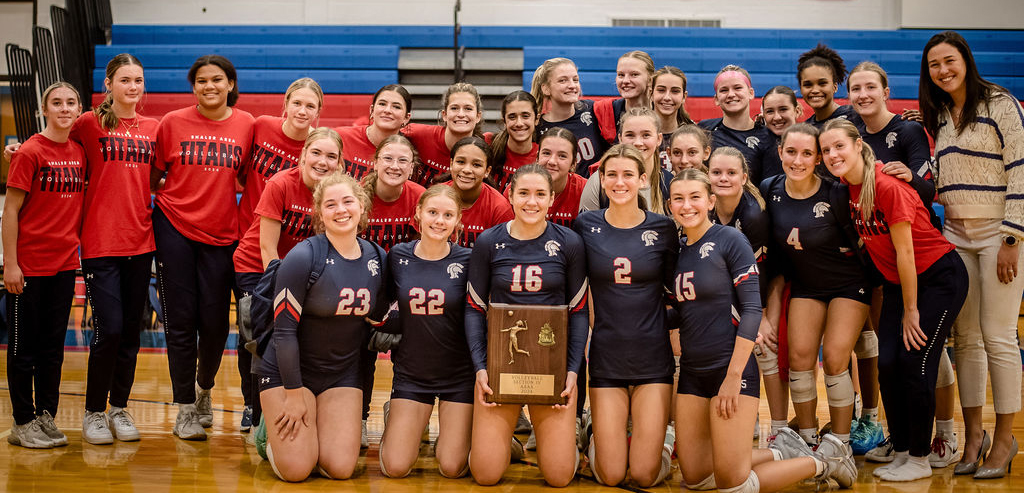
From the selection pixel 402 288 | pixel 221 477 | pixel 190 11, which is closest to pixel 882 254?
pixel 402 288

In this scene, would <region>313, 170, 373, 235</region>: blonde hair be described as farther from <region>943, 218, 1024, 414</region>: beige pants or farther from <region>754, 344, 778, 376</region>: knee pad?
<region>943, 218, 1024, 414</region>: beige pants

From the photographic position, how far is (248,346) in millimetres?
3320

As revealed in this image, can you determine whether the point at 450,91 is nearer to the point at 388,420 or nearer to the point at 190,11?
the point at 388,420

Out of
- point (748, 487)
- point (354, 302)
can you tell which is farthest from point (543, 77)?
point (748, 487)

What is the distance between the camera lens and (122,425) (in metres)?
3.79

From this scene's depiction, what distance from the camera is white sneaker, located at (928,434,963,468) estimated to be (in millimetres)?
3527

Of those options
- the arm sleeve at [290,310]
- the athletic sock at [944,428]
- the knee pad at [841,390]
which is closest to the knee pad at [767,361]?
the knee pad at [841,390]

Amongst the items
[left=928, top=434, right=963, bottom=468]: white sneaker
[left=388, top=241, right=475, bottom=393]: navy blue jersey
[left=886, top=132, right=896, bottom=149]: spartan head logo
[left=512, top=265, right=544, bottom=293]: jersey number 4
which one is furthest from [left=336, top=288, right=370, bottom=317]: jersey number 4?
[left=928, top=434, right=963, bottom=468]: white sneaker

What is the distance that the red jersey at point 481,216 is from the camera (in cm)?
370

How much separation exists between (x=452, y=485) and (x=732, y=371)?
116cm

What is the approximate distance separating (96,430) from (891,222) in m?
3.56

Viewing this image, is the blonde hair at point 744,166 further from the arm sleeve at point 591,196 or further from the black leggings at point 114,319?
the black leggings at point 114,319

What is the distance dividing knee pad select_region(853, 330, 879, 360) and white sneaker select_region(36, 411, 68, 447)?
3.68 meters

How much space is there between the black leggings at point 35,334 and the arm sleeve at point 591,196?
2324 mm
